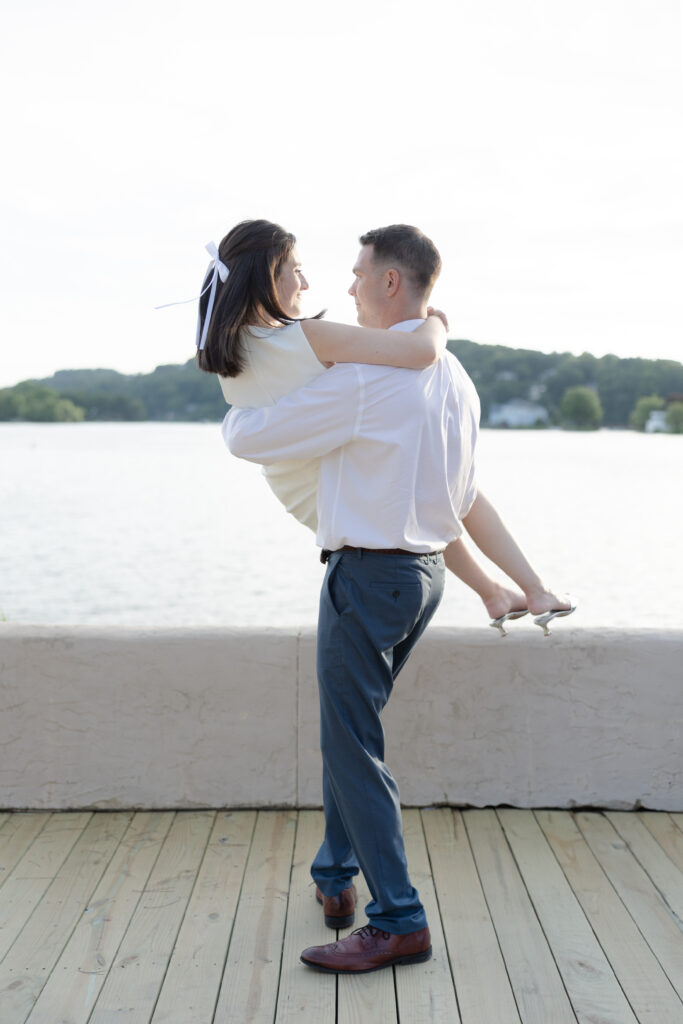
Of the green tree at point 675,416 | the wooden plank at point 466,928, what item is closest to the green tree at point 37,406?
the green tree at point 675,416

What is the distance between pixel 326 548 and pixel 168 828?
1.16 metres

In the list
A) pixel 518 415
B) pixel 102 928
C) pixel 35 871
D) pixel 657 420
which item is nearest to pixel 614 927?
pixel 102 928

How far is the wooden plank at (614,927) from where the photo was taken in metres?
2.00

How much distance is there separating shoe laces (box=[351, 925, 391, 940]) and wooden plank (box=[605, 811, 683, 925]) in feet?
2.31

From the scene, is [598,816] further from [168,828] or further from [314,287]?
[314,287]

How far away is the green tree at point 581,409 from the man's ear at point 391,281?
17602mm

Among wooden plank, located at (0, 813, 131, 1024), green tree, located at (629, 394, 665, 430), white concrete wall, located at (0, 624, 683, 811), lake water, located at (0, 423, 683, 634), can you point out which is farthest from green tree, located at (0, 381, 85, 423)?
wooden plank, located at (0, 813, 131, 1024)

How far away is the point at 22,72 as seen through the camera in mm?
33094

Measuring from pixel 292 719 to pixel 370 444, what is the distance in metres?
1.20

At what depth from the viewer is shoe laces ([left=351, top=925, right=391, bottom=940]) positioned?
7.02ft

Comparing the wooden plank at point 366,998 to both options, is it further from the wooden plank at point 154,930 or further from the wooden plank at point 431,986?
the wooden plank at point 154,930

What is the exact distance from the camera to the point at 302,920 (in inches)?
92.4

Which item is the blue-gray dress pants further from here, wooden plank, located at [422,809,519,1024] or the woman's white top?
the woman's white top

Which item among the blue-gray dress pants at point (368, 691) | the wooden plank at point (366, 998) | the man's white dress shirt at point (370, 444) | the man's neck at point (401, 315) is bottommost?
the wooden plank at point (366, 998)
